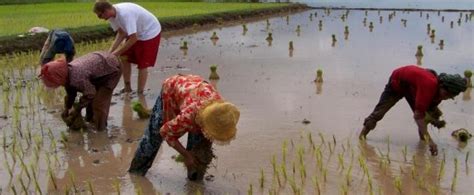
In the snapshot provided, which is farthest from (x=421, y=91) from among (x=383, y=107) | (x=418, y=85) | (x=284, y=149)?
(x=284, y=149)

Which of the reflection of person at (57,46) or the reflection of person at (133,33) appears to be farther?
the reflection of person at (57,46)

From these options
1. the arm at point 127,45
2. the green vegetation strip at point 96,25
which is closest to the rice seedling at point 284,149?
the arm at point 127,45

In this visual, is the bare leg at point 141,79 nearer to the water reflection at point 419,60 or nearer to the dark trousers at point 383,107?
the dark trousers at point 383,107

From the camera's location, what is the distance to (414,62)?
12320mm

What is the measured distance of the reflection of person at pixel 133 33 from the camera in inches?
281

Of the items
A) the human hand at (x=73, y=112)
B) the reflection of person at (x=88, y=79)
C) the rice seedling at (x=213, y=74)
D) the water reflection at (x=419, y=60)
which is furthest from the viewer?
the water reflection at (x=419, y=60)

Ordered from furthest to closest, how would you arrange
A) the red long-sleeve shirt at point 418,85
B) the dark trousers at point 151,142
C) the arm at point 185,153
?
the red long-sleeve shirt at point 418,85
the dark trousers at point 151,142
the arm at point 185,153

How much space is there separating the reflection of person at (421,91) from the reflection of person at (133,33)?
315 cm

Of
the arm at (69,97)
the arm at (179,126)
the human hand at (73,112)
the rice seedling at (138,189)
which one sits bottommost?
the rice seedling at (138,189)

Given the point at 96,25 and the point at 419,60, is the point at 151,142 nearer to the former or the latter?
the point at 419,60

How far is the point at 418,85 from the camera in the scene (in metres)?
5.45

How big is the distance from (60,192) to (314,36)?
1499 cm

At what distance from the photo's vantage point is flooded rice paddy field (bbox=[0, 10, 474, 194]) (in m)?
4.71

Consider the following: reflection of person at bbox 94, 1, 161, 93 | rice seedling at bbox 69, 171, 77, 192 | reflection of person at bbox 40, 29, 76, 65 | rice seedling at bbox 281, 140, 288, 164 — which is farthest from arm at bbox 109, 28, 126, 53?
rice seedling at bbox 69, 171, 77, 192
